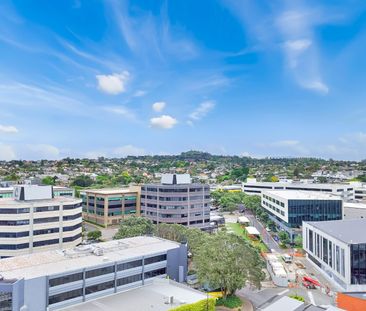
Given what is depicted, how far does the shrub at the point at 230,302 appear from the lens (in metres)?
42.4

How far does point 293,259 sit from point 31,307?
155ft

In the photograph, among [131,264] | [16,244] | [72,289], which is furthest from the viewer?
[16,244]

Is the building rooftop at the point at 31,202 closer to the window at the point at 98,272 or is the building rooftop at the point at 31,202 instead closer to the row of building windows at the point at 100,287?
the row of building windows at the point at 100,287

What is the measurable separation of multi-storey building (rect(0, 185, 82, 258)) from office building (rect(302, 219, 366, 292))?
43448mm

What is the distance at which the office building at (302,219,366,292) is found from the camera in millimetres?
47688

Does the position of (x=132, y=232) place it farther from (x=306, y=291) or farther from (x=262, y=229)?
(x=262, y=229)

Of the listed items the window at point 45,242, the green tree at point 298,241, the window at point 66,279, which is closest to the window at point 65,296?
the window at point 66,279

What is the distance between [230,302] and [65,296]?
1900 centimetres

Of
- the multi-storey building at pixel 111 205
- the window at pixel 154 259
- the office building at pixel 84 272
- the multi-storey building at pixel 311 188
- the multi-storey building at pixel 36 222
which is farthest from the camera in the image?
the multi-storey building at pixel 311 188

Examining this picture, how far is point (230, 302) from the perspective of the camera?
4281 centimetres

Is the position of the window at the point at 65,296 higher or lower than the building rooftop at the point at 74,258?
lower

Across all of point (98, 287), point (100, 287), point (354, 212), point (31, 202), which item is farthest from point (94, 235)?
point (354, 212)

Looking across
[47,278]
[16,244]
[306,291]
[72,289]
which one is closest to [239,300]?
[306,291]

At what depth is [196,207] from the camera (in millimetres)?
85562
